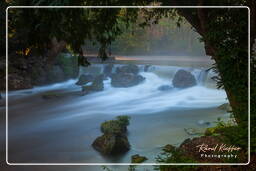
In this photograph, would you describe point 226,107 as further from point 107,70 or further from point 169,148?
point 107,70

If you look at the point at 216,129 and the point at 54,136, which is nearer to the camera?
the point at 54,136

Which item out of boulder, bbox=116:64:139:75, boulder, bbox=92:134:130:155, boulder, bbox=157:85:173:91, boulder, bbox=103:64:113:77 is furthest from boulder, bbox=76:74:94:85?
boulder, bbox=157:85:173:91

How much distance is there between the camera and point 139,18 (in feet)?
8.56

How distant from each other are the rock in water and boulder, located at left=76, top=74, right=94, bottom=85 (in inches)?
26.6

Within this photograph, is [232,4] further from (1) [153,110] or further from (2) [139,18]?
(1) [153,110]

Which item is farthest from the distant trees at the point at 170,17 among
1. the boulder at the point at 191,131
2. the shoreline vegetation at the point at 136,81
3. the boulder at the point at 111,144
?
the boulder at the point at 111,144

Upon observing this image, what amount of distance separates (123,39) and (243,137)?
1.22 meters

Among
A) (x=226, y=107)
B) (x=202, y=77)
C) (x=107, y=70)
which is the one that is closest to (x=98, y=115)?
(x=107, y=70)

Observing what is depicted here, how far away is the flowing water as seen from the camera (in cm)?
254

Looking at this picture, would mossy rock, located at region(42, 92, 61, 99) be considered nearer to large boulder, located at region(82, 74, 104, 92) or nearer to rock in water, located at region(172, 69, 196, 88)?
large boulder, located at region(82, 74, 104, 92)

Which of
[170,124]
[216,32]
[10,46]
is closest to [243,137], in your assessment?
[170,124]

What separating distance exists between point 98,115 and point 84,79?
330 mm

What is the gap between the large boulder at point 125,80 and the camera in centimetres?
262

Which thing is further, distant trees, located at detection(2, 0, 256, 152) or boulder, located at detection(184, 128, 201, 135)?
boulder, located at detection(184, 128, 201, 135)
